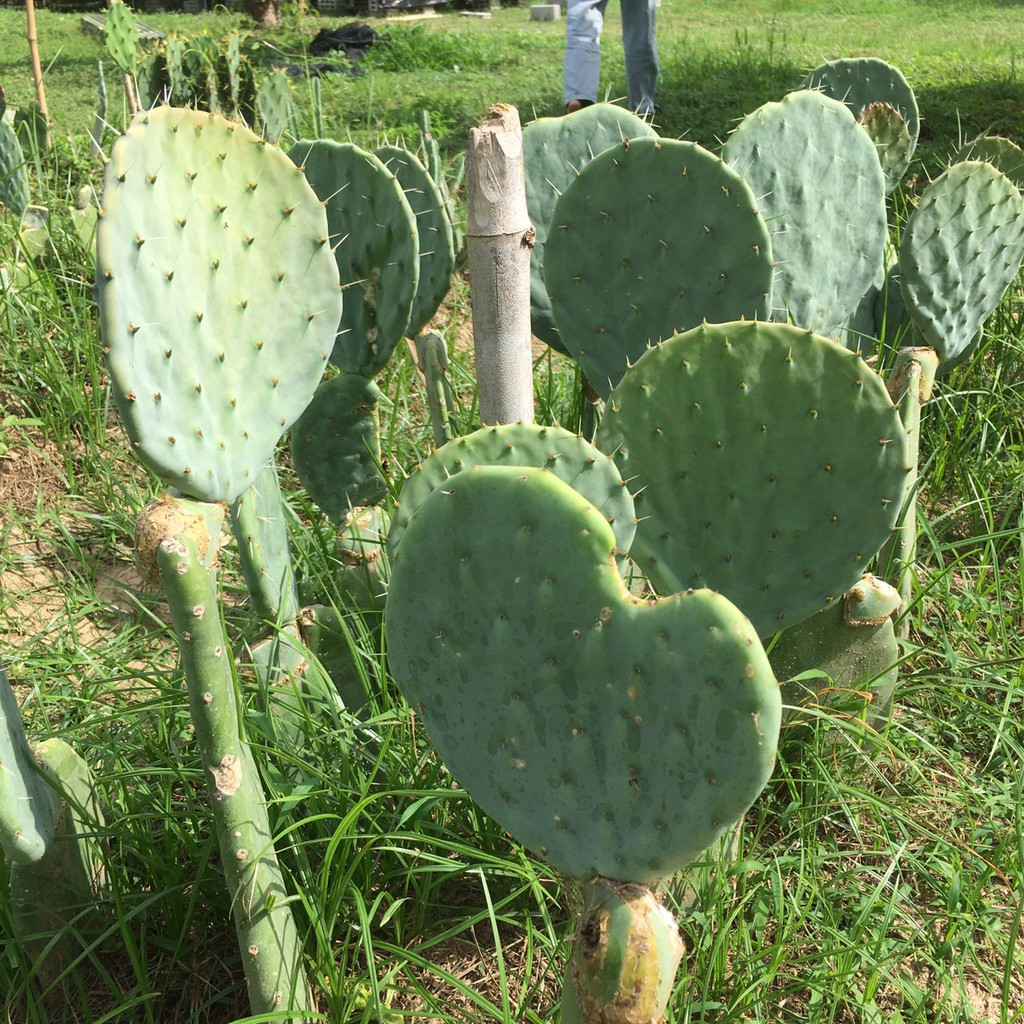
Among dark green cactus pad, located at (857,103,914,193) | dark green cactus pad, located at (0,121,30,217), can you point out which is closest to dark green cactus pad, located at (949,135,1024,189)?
dark green cactus pad, located at (857,103,914,193)

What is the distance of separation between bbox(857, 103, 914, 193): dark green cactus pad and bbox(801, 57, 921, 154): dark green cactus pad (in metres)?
0.09

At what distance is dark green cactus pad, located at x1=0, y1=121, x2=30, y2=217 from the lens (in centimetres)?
311

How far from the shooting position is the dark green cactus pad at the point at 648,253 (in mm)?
1502

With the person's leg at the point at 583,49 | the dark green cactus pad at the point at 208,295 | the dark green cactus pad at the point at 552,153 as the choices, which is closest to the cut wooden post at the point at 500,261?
the dark green cactus pad at the point at 208,295

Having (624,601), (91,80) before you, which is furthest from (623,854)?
(91,80)

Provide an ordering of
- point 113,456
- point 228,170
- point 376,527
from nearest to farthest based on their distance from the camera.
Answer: point 228,170 → point 376,527 → point 113,456

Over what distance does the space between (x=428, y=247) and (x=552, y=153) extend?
27 centimetres

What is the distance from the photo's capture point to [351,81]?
710 cm

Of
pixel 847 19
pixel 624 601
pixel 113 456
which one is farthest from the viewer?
pixel 847 19

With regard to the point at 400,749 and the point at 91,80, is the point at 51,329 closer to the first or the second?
the point at 400,749

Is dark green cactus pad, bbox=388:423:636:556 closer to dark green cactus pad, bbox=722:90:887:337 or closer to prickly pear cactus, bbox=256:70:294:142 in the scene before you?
dark green cactus pad, bbox=722:90:887:337

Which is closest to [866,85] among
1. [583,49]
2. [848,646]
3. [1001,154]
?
[1001,154]

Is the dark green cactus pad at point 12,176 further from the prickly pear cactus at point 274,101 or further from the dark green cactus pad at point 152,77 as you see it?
the dark green cactus pad at point 152,77

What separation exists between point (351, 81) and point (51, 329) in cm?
480
